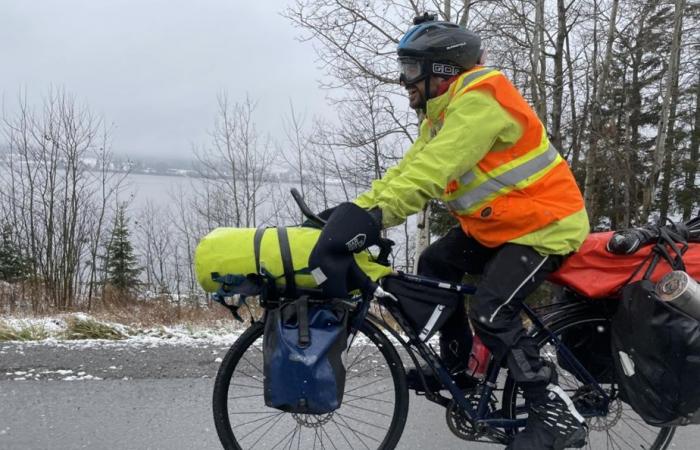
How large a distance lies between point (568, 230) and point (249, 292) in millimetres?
1391

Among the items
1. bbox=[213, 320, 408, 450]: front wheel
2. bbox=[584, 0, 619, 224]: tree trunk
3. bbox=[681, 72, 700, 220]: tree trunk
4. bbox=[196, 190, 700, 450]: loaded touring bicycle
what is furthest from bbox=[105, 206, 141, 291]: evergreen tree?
bbox=[681, 72, 700, 220]: tree trunk

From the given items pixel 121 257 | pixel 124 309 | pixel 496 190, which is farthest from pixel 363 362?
pixel 121 257

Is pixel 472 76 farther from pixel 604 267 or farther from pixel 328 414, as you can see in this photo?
pixel 328 414

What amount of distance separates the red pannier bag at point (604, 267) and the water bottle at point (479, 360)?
535 millimetres

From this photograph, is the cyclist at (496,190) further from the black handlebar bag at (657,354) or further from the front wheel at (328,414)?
the front wheel at (328,414)

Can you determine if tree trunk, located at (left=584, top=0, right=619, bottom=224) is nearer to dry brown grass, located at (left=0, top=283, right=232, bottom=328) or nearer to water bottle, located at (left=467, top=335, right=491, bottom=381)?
dry brown grass, located at (left=0, top=283, right=232, bottom=328)

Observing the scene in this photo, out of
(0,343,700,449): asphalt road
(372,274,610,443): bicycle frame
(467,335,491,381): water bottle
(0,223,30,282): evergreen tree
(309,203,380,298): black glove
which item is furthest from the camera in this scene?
(0,223,30,282): evergreen tree

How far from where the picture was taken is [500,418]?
8.64 feet

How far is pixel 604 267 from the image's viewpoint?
7.95 ft

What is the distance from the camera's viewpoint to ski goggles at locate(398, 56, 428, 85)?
2324 millimetres

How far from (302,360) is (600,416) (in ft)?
5.39

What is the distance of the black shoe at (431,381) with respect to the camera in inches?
107

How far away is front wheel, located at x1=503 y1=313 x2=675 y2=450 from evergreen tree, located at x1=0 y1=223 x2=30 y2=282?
17.4 meters

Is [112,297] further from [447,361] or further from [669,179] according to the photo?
[669,179]
